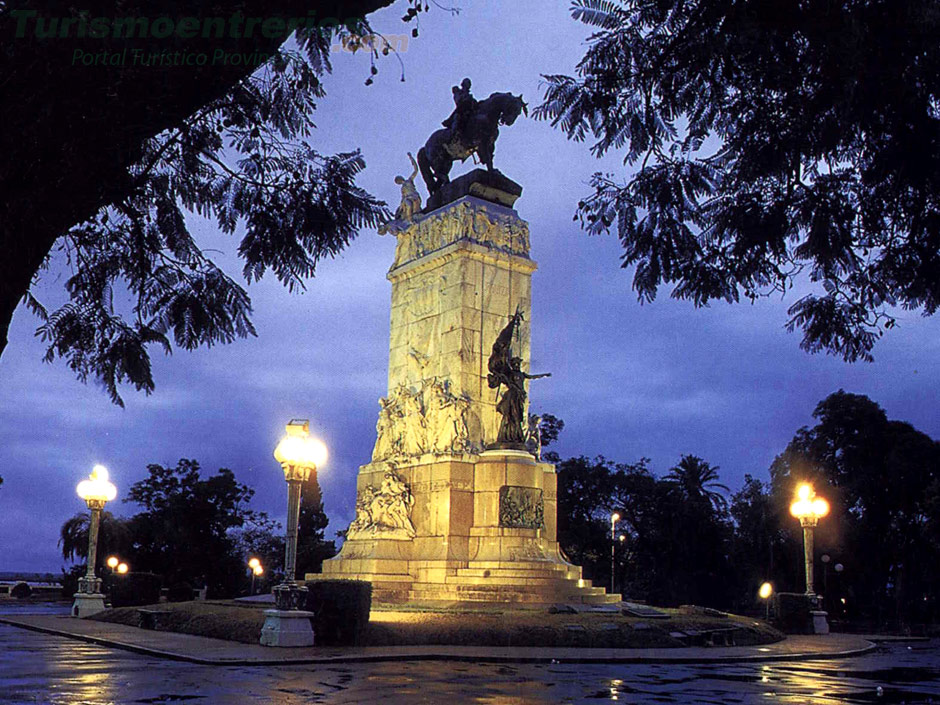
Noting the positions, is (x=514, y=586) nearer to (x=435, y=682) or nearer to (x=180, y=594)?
(x=435, y=682)

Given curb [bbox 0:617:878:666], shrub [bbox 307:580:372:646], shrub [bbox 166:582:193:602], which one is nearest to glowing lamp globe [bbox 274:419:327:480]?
shrub [bbox 307:580:372:646]

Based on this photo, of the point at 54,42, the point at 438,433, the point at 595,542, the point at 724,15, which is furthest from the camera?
the point at 595,542

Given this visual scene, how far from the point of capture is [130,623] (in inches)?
942

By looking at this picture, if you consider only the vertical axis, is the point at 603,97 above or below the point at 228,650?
above

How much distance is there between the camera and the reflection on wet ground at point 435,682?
10.6 meters

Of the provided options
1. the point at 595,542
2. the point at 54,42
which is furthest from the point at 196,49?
A: the point at 595,542

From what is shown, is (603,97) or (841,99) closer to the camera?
(841,99)

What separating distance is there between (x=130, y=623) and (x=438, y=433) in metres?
9.22

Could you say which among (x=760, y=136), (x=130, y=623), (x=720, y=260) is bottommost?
(x=130, y=623)

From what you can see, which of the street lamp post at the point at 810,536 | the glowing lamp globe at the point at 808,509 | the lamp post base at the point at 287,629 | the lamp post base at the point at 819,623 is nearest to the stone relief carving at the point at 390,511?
the lamp post base at the point at 287,629

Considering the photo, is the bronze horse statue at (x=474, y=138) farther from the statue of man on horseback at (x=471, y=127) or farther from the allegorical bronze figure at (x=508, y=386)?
the allegorical bronze figure at (x=508, y=386)

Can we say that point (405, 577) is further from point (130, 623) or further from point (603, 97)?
point (603, 97)

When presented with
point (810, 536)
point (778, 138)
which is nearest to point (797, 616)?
point (810, 536)

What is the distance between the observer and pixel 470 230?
1097 inches
